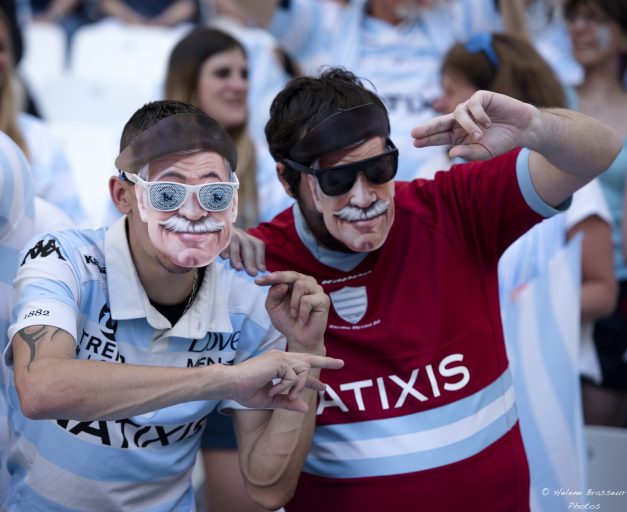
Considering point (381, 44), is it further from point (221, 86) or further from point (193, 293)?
point (193, 293)

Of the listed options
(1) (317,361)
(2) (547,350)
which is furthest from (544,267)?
(1) (317,361)

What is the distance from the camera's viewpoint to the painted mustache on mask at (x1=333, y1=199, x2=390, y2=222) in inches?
85.8

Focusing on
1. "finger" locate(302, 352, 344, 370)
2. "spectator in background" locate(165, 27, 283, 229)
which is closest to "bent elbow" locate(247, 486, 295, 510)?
"finger" locate(302, 352, 344, 370)

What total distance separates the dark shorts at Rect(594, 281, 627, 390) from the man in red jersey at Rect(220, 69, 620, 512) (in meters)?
1.33

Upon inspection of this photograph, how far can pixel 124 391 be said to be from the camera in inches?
68.7

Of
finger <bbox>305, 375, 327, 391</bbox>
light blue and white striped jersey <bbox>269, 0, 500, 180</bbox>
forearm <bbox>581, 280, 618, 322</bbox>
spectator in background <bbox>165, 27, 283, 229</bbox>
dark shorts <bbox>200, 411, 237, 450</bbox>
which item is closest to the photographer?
finger <bbox>305, 375, 327, 391</bbox>

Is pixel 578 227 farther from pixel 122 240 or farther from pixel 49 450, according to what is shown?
pixel 49 450

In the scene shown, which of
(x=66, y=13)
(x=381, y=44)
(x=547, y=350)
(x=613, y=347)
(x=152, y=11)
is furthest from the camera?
(x=66, y=13)

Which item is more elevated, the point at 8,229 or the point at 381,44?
the point at 381,44

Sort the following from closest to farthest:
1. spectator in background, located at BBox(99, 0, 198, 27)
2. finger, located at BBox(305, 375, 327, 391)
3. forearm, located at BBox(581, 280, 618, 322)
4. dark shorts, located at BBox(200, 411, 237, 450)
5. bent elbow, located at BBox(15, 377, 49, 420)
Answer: bent elbow, located at BBox(15, 377, 49, 420) < finger, located at BBox(305, 375, 327, 391) < dark shorts, located at BBox(200, 411, 237, 450) < forearm, located at BBox(581, 280, 618, 322) < spectator in background, located at BBox(99, 0, 198, 27)

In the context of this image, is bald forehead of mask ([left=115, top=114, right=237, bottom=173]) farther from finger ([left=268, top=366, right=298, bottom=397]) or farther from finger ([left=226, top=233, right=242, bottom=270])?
finger ([left=268, top=366, right=298, bottom=397])

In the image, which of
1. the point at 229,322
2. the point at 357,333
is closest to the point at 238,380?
the point at 229,322

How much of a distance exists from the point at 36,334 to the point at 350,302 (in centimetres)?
78

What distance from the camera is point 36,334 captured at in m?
1.82
